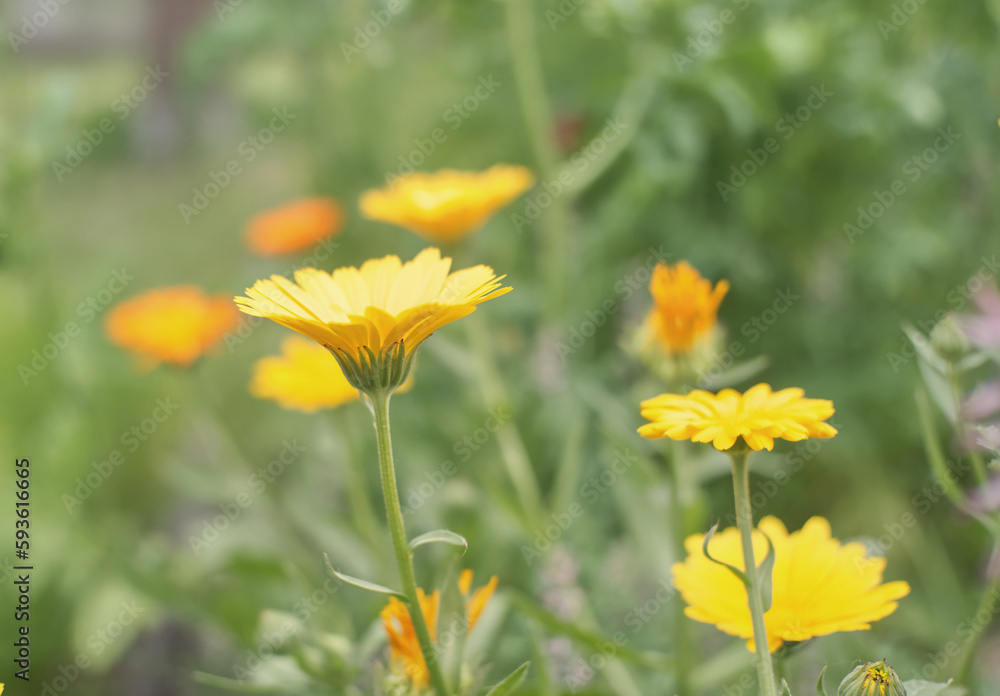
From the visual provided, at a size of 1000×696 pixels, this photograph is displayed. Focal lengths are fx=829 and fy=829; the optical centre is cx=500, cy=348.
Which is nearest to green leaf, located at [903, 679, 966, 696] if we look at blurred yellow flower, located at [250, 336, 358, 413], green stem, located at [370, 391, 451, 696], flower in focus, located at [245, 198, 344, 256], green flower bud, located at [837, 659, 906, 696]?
green flower bud, located at [837, 659, 906, 696]

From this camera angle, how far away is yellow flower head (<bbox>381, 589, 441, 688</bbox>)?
1.54 ft

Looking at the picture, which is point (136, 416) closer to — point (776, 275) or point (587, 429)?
point (587, 429)

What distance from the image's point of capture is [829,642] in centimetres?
78

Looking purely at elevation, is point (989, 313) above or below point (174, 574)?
above

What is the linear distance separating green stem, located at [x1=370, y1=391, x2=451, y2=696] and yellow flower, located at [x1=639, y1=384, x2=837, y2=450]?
0.12 m

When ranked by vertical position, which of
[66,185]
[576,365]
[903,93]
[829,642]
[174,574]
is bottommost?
[829,642]

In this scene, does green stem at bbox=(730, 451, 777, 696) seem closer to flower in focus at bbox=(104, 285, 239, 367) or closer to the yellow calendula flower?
Result: the yellow calendula flower

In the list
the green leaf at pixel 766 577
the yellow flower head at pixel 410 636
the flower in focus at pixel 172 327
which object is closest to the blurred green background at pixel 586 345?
the flower in focus at pixel 172 327

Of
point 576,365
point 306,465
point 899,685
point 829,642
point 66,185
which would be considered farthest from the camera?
point 66,185

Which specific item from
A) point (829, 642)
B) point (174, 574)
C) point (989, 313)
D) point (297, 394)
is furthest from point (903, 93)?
point (174, 574)

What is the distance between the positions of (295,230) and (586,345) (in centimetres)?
45

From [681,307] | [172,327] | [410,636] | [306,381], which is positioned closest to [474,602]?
[410,636]

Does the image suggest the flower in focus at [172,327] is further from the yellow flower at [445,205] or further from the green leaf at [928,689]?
the green leaf at [928,689]

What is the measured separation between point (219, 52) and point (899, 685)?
3.58 feet
